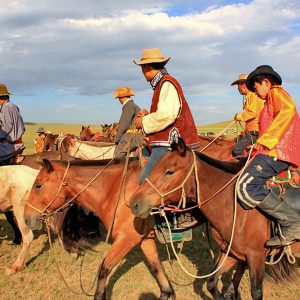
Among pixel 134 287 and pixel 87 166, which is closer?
pixel 87 166

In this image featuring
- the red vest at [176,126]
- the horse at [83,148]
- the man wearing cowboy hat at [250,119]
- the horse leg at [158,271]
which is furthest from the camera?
the horse at [83,148]

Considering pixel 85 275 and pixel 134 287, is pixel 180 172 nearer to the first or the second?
pixel 134 287

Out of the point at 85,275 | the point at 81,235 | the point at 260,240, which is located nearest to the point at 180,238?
the point at 260,240

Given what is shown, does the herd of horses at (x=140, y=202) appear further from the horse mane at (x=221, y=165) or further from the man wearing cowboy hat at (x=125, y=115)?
the man wearing cowboy hat at (x=125, y=115)

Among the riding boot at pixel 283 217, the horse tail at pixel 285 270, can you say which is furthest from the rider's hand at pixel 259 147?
the horse tail at pixel 285 270

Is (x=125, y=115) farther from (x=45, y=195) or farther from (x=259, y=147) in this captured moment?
(x=259, y=147)

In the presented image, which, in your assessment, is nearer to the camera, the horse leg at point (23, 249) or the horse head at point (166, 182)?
the horse head at point (166, 182)

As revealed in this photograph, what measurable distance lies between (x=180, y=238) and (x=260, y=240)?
4.63ft

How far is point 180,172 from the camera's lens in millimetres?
3930

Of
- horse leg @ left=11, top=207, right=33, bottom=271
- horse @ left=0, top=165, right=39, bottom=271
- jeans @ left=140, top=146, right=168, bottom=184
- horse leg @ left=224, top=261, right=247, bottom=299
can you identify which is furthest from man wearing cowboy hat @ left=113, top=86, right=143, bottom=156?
horse leg @ left=224, top=261, right=247, bottom=299

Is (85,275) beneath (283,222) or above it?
Result: beneath

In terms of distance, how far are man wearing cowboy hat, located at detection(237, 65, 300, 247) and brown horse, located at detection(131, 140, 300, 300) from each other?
0.17 metres

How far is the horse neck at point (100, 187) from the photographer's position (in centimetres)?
508

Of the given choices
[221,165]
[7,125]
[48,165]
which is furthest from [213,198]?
[7,125]
